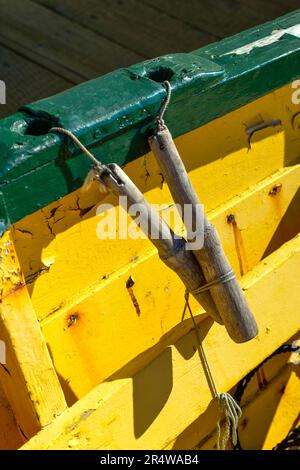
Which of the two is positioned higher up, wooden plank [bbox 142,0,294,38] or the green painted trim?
wooden plank [bbox 142,0,294,38]

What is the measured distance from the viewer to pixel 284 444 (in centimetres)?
197

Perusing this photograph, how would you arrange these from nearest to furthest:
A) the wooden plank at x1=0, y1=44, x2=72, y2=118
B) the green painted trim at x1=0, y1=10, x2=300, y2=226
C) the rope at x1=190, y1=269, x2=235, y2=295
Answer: the green painted trim at x1=0, y1=10, x2=300, y2=226, the rope at x1=190, y1=269, x2=235, y2=295, the wooden plank at x1=0, y1=44, x2=72, y2=118

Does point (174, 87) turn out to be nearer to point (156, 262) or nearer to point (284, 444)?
point (156, 262)

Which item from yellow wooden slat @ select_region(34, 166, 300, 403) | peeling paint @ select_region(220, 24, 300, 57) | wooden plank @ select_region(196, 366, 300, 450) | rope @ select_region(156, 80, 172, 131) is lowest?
wooden plank @ select_region(196, 366, 300, 450)

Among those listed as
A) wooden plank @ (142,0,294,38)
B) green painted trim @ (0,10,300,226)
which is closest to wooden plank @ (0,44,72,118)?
wooden plank @ (142,0,294,38)

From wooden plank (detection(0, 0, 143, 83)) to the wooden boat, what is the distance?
1407mm

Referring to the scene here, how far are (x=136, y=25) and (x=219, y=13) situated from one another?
A: 1.17ft

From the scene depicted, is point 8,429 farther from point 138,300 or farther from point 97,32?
point 97,32

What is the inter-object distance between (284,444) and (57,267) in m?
0.79

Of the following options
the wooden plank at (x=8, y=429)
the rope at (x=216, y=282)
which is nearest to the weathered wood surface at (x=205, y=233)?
the rope at (x=216, y=282)

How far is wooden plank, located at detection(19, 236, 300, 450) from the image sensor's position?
4.55 feet

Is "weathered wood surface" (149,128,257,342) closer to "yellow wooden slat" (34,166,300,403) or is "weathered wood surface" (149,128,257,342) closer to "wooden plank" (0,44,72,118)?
"yellow wooden slat" (34,166,300,403)

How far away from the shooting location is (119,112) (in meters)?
1.42
